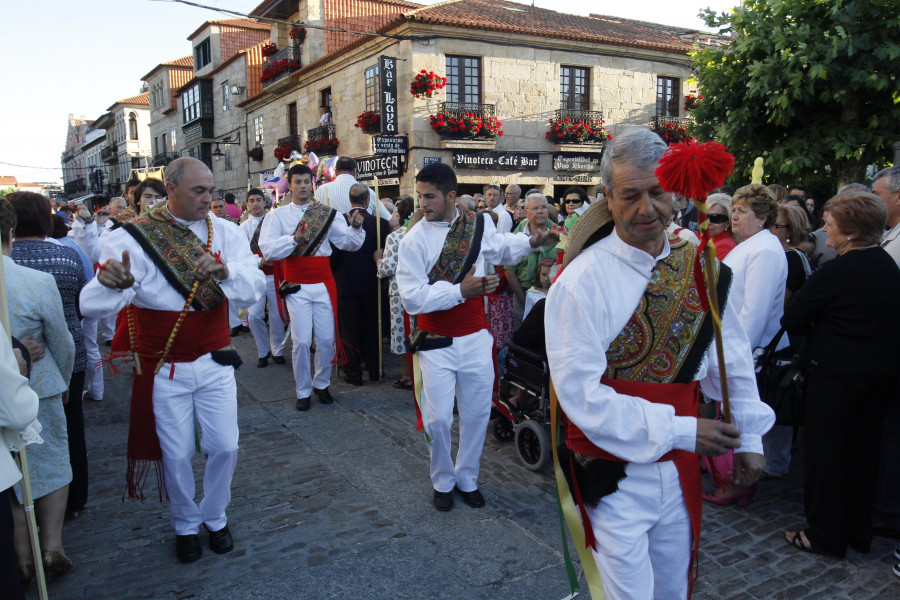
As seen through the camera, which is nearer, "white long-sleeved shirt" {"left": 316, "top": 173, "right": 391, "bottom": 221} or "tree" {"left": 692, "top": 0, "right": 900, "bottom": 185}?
"tree" {"left": 692, "top": 0, "right": 900, "bottom": 185}

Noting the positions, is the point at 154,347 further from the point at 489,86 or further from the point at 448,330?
the point at 489,86

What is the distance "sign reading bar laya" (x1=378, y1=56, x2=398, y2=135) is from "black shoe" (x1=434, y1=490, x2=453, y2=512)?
604 inches

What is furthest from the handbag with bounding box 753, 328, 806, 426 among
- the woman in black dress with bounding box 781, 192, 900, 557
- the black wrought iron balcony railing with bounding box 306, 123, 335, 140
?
the black wrought iron balcony railing with bounding box 306, 123, 335, 140

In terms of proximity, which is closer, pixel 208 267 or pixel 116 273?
pixel 116 273

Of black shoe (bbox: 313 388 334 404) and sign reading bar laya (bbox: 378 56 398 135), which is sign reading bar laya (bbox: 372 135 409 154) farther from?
black shoe (bbox: 313 388 334 404)

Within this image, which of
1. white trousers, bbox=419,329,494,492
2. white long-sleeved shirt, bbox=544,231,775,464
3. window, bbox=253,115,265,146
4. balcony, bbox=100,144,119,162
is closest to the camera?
white long-sleeved shirt, bbox=544,231,775,464

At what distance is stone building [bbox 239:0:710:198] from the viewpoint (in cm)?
1809

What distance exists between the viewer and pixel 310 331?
6.12m

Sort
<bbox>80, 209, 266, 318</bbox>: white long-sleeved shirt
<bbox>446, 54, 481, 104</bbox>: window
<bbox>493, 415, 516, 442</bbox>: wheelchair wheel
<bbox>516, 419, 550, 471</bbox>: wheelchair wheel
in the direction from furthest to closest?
<bbox>446, 54, 481, 104</bbox>: window, <bbox>493, 415, 516, 442</bbox>: wheelchair wheel, <bbox>516, 419, 550, 471</bbox>: wheelchair wheel, <bbox>80, 209, 266, 318</bbox>: white long-sleeved shirt

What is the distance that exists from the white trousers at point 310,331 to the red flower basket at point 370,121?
13.2 meters

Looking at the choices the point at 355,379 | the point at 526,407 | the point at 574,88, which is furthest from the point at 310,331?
the point at 574,88

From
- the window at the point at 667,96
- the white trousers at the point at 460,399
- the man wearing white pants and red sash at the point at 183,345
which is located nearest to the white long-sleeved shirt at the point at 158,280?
the man wearing white pants and red sash at the point at 183,345

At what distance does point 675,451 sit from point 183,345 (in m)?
2.52

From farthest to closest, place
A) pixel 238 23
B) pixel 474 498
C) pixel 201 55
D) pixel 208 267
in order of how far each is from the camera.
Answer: pixel 201 55 → pixel 238 23 → pixel 474 498 → pixel 208 267
